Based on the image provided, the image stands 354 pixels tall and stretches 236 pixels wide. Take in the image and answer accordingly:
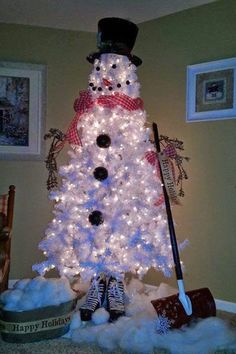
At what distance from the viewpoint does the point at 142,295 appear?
110 inches

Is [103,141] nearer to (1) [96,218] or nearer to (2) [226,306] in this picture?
(1) [96,218]

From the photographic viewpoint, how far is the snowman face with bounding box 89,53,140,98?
2598mm

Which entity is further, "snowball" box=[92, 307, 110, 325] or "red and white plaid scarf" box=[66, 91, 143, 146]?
"red and white plaid scarf" box=[66, 91, 143, 146]

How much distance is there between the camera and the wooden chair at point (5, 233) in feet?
7.77

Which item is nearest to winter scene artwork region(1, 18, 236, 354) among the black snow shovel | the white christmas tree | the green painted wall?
the white christmas tree

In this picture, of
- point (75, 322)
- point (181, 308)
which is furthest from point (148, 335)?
point (75, 322)

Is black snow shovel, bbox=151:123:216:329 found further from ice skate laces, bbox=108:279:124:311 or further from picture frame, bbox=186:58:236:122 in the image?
picture frame, bbox=186:58:236:122

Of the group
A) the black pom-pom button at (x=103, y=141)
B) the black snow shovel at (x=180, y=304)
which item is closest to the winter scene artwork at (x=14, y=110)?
the black pom-pom button at (x=103, y=141)

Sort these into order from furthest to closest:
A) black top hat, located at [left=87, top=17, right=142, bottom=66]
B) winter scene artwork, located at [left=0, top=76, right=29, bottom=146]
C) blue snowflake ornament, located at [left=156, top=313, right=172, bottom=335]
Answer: winter scene artwork, located at [left=0, top=76, right=29, bottom=146] < black top hat, located at [left=87, top=17, right=142, bottom=66] < blue snowflake ornament, located at [left=156, top=313, right=172, bottom=335]

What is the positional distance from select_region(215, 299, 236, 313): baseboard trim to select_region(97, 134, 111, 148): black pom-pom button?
131 cm

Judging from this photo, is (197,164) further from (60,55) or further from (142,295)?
(60,55)

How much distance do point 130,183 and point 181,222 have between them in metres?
0.67

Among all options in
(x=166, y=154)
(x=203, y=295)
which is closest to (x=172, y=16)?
(x=166, y=154)

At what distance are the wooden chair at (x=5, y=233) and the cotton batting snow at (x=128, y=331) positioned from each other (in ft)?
0.84
